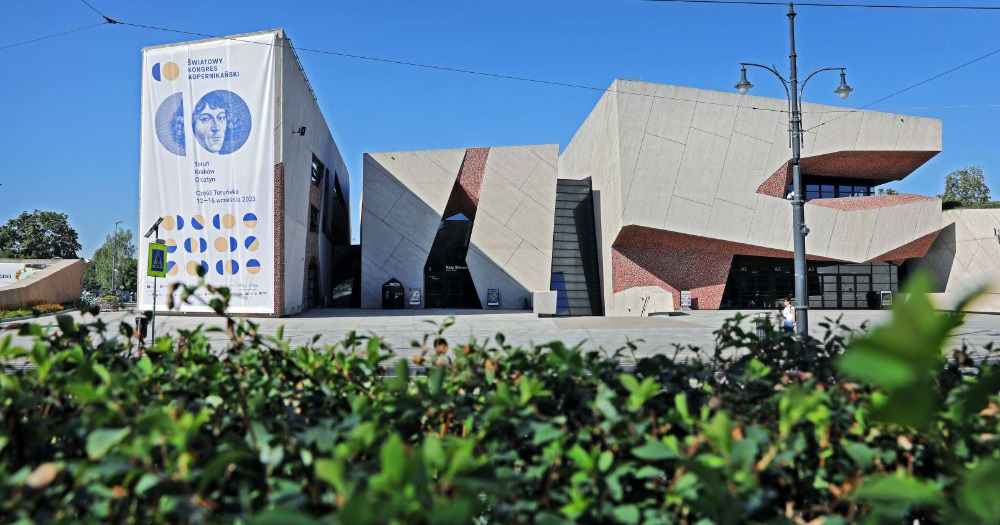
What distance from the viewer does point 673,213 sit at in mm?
31469

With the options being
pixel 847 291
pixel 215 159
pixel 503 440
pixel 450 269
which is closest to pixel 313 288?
pixel 450 269

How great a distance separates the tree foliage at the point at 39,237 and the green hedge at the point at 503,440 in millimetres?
92049

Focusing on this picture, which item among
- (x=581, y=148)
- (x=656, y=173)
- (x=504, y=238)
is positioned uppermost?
(x=581, y=148)

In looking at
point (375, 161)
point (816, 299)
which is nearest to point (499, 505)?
point (375, 161)

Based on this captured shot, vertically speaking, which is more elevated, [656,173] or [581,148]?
[581,148]

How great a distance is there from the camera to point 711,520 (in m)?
1.49

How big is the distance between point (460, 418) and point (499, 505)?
1.96 ft

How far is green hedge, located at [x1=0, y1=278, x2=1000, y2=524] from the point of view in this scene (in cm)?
101

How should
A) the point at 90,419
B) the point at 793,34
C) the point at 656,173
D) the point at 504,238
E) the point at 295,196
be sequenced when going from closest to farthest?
the point at 90,419 < the point at 793,34 < the point at 295,196 < the point at 656,173 < the point at 504,238

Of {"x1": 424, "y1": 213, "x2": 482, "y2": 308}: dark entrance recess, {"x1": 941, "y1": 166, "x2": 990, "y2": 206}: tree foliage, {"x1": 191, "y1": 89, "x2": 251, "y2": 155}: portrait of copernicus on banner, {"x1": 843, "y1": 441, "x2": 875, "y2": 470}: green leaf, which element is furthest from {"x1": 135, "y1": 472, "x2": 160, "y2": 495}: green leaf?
{"x1": 941, "y1": 166, "x2": 990, "y2": 206}: tree foliage

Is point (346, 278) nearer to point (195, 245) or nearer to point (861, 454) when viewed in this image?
point (195, 245)

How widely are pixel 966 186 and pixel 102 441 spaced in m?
81.7

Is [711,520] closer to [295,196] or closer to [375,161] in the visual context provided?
[295,196]

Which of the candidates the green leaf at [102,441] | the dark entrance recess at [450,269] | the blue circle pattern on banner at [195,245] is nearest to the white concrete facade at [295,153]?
the blue circle pattern on banner at [195,245]
